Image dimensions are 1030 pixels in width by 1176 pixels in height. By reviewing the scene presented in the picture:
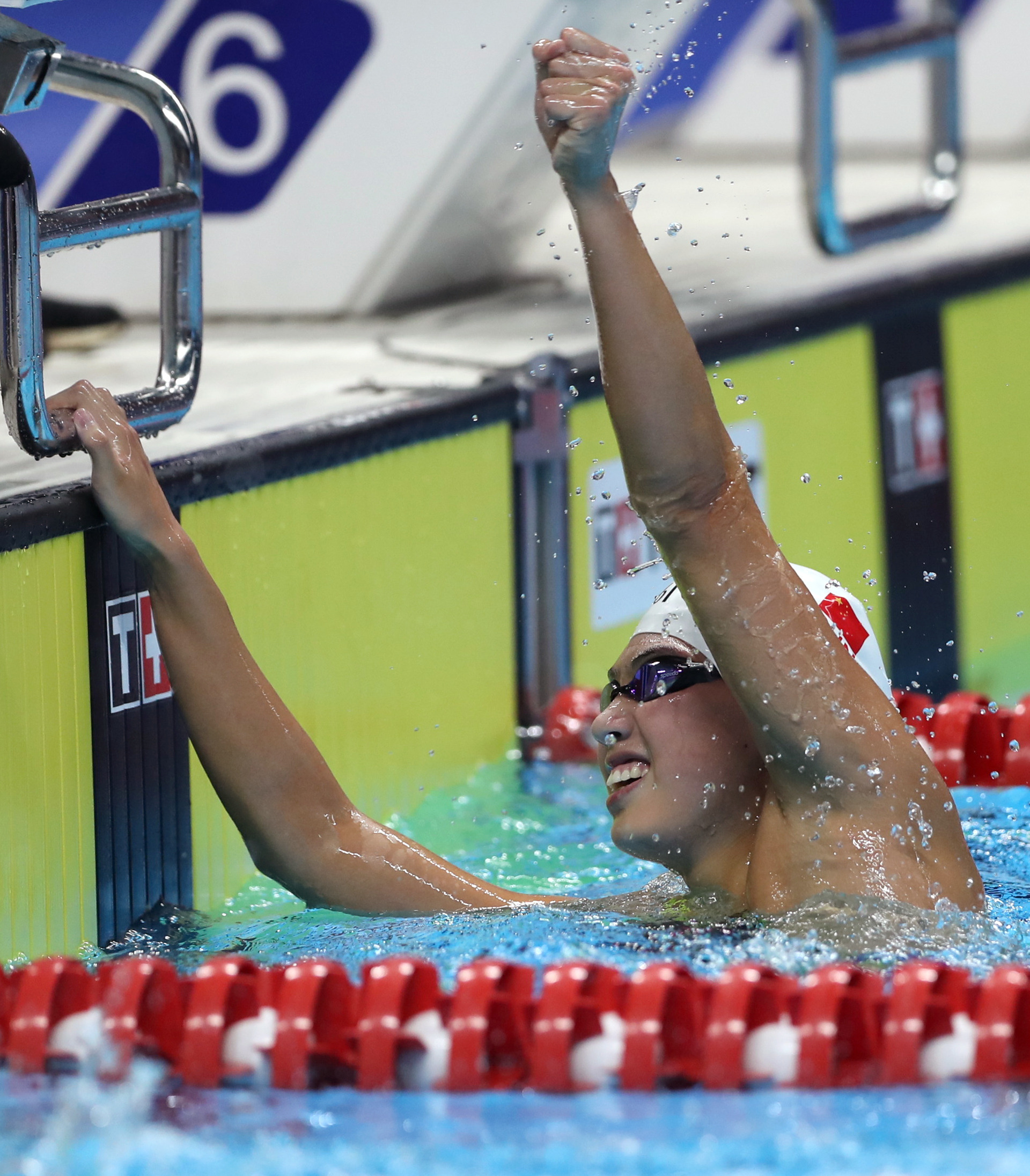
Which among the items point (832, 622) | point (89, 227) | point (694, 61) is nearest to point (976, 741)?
point (832, 622)

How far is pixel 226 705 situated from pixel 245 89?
3.97 meters

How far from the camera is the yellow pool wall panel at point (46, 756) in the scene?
200 centimetres

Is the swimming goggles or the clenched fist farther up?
the clenched fist

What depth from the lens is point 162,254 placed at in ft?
7.10

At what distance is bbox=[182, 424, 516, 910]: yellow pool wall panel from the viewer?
257 centimetres

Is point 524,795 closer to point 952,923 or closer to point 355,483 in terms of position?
point 355,483

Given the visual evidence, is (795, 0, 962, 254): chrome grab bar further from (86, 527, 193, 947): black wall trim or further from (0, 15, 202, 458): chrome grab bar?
(86, 527, 193, 947): black wall trim

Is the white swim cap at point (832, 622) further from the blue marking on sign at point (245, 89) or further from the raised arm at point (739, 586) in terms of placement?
the blue marking on sign at point (245, 89)

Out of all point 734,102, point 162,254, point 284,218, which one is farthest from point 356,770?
point 734,102

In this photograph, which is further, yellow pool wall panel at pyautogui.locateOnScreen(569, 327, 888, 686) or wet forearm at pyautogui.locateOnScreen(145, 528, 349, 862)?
yellow pool wall panel at pyautogui.locateOnScreen(569, 327, 888, 686)

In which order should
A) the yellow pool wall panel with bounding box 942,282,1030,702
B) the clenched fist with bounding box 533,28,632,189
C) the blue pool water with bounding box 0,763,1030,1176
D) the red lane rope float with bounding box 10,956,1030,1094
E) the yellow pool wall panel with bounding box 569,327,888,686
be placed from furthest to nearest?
the yellow pool wall panel with bounding box 942,282,1030,702 → the yellow pool wall panel with bounding box 569,327,888,686 → the clenched fist with bounding box 533,28,632,189 → the red lane rope float with bounding box 10,956,1030,1094 → the blue pool water with bounding box 0,763,1030,1176

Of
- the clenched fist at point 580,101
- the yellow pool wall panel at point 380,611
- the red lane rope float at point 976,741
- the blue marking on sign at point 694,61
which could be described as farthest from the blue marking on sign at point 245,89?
the clenched fist at point 580,101

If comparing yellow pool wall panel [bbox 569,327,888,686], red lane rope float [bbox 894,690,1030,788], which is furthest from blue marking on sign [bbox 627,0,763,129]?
red lane rope float [bbox 894,690,1030,788]

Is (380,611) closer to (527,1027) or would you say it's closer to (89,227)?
(89,227)
